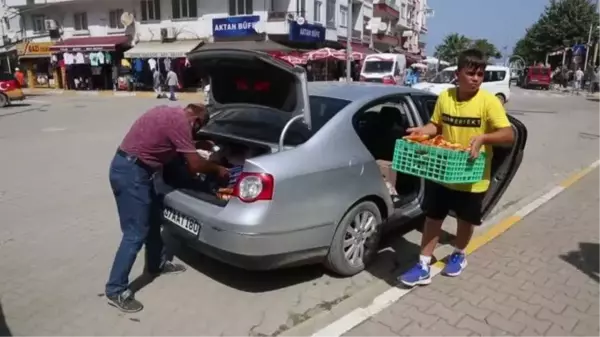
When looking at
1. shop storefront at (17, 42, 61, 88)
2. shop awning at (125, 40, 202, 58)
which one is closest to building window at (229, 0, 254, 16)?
shop awning at (125, 40, 202, 58)

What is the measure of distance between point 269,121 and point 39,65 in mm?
38480

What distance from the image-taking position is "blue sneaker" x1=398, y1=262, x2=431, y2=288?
3832 mm

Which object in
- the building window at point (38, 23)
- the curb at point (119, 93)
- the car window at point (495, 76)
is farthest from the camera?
the building window at point (38, 23)

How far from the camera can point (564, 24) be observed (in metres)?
47.3

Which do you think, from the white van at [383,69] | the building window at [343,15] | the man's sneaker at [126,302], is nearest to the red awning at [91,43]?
the building window at [343,15]

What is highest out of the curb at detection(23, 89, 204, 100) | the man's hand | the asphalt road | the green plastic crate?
the man's hand

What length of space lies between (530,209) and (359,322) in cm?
370

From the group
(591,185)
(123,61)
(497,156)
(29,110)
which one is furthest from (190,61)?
(123,61)

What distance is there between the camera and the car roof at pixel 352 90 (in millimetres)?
4234

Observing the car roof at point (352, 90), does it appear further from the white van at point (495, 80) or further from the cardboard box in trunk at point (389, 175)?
the white van at point (495, 80)

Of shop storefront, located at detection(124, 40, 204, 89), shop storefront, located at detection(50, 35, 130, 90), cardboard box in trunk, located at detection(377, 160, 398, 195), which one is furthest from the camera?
shop storefront, located at detection(50, 35, 130, 90)

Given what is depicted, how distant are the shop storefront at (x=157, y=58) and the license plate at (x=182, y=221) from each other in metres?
25.0

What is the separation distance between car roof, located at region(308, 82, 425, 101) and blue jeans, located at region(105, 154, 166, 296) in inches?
68.9

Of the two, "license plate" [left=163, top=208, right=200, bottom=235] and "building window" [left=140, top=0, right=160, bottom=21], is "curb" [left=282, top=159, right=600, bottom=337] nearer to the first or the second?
"license plate" [left=163, top=208, right=200, bottom=235]
